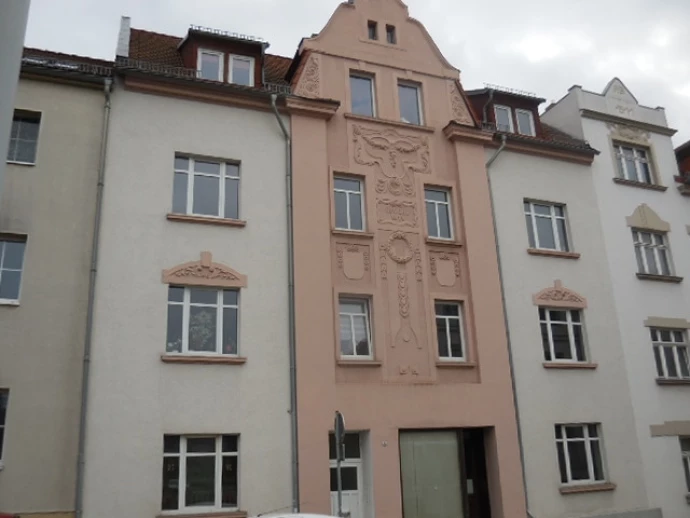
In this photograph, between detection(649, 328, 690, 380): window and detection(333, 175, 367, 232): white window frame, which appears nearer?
detection(333, 175, 367, 232): white window frame

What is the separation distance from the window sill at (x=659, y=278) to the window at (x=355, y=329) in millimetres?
9117

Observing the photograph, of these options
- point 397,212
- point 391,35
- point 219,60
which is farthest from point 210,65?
point 397,212

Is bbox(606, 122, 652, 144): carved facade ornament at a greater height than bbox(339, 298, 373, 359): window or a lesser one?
greater

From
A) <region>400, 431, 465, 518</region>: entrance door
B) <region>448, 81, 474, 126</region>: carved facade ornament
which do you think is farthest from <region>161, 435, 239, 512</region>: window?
<region>448, 81, 474, 126</region>: carved facade ornament

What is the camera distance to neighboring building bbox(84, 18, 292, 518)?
13.0 meters

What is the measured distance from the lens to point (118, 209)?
46.9ft

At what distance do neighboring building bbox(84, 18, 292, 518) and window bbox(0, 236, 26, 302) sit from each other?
5.28ft

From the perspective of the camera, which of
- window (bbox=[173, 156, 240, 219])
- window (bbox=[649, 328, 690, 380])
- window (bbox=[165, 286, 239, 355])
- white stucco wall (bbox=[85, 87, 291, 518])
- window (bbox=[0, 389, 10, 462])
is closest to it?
window (bbox=[0, 389, 10, 462])

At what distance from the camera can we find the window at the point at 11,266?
13.2 m

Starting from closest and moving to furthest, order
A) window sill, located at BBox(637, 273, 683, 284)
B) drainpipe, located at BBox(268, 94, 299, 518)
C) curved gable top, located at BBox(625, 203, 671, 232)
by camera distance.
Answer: drainpipe, located at BBox(268, 94, 299, 518) < window sill, located at BBox(637, 273, 683, 284) < curved gable top, located at BBox(625, 203, 671, 232)

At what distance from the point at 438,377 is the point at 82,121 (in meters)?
10.3

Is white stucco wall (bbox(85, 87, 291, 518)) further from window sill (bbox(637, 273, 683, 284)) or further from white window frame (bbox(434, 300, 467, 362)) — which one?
window sill (bbox(637, 273, 683, 284))

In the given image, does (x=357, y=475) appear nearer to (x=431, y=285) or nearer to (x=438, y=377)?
(x=438, y=377)

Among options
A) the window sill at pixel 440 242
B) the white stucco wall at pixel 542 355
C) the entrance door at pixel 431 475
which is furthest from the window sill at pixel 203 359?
the white stucco wall at pixel 542 355
